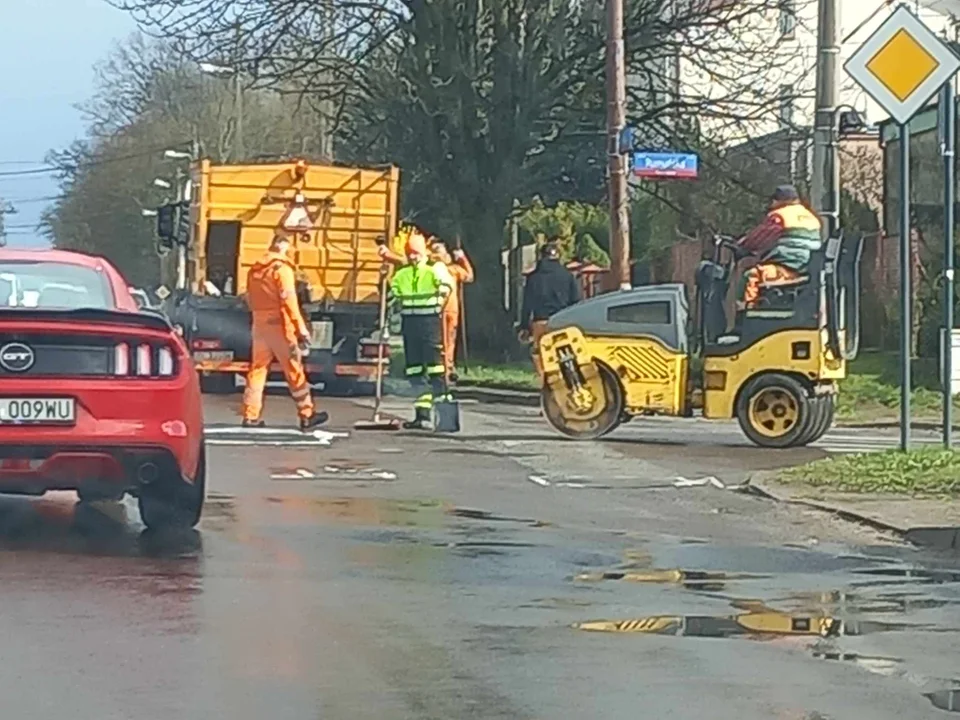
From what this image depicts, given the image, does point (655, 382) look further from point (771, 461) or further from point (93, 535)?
point (93, 535)

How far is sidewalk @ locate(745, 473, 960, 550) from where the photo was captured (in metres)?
11.6

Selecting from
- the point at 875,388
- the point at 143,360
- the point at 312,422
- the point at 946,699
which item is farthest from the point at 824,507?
the point at 875,388

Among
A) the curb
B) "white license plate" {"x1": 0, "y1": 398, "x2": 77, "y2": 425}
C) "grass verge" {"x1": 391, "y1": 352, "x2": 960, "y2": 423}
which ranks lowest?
the curb

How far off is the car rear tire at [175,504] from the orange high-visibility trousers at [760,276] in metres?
7.29

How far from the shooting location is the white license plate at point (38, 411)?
10383mm

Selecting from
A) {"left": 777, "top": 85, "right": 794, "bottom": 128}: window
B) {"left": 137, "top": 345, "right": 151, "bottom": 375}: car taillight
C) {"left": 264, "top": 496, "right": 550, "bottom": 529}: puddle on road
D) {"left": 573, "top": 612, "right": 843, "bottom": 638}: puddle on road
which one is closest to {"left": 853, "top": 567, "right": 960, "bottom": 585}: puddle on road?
{"left": 573, "top": 612, "right": 843, "bottom": 638}: puddle on road

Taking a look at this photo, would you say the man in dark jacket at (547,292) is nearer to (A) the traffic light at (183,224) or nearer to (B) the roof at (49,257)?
(A) the traffic light at (183,224)

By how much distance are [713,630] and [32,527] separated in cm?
451

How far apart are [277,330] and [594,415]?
115 inches

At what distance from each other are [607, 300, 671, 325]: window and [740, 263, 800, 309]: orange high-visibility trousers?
0.75m

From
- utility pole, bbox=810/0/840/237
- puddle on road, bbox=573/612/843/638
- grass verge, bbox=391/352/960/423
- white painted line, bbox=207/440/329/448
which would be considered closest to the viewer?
puddle on road, bbox=573/612/843/638

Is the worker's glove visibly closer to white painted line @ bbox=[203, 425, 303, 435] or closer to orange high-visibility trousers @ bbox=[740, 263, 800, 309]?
orange high-visibility trousers @ bbox=[740, 263, 800, 309]

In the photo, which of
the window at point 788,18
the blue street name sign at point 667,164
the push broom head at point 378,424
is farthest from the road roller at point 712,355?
the window at point 788,18

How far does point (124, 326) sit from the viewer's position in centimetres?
1057
